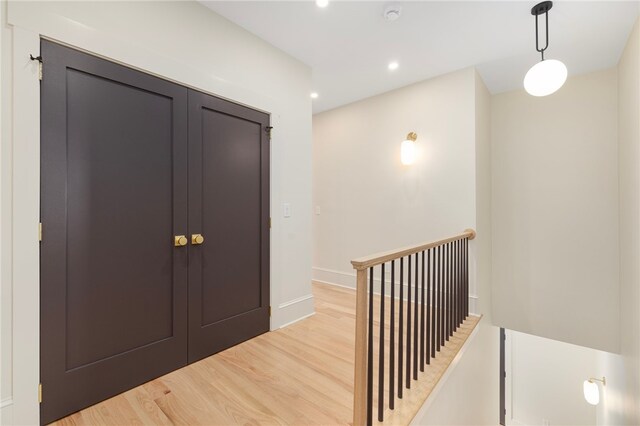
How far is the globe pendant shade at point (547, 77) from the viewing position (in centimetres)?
216

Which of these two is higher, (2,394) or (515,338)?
(2,394)

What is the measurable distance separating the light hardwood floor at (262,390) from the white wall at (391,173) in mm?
1556

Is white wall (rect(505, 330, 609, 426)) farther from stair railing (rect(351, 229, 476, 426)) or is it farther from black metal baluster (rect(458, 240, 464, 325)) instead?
stair railing (rect(351, 229, 476, 426))

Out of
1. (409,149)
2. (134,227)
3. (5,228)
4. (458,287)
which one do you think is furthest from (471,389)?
(5,228)

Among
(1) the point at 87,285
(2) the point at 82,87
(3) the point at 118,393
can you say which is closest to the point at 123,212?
(1) the point at 87,285

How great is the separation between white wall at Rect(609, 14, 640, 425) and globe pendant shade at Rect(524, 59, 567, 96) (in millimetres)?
660

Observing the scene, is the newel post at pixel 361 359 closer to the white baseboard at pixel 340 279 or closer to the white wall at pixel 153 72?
the white wall at pixel 153 72

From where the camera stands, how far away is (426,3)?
211cm

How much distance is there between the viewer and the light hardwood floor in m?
1.53

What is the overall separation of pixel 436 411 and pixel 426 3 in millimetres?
3011

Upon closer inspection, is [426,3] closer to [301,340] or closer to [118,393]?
[301,340]

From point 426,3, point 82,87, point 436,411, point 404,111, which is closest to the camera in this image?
point 82,87

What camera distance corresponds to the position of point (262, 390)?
1772 mm

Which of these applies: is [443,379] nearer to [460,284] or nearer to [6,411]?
[460,284]
